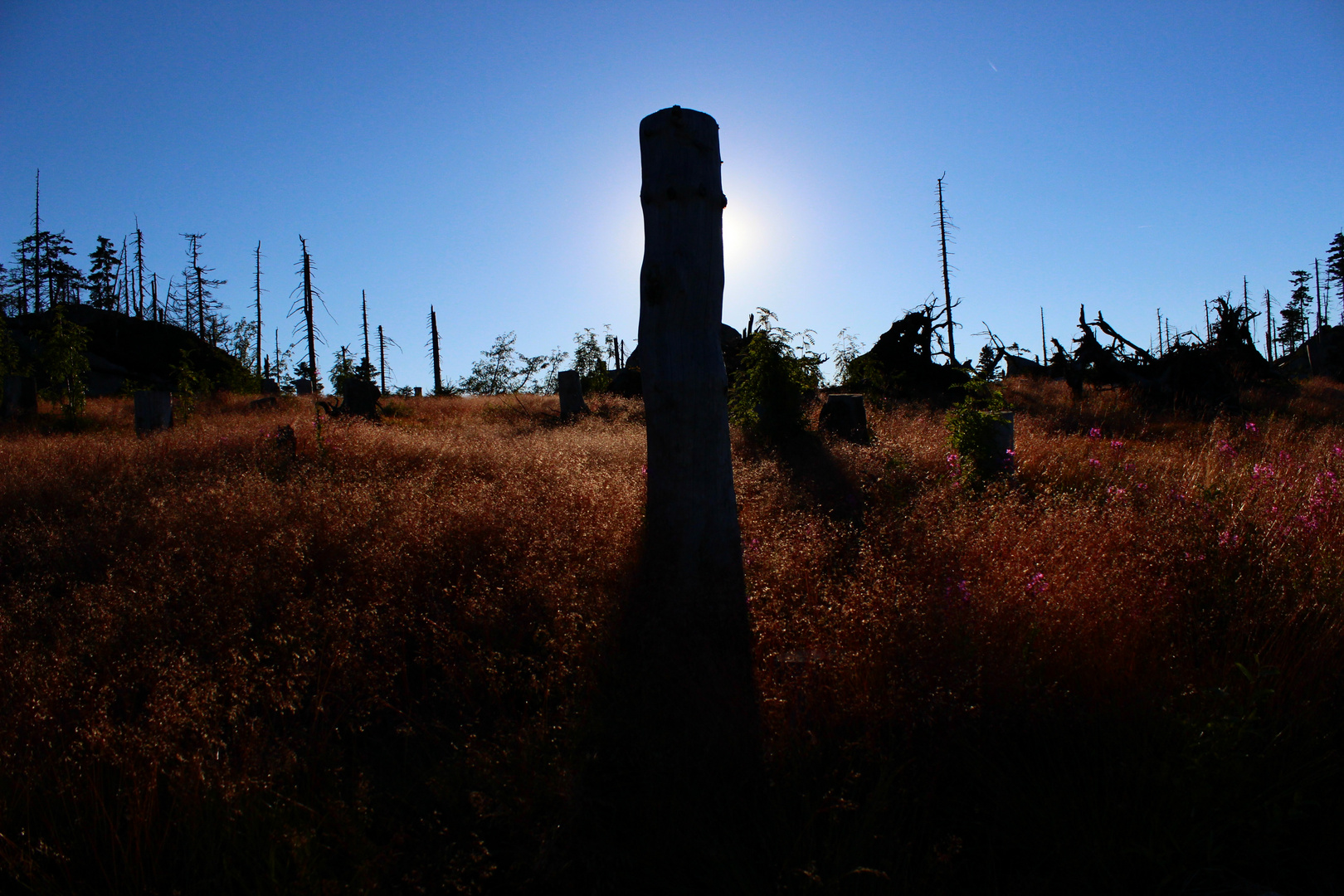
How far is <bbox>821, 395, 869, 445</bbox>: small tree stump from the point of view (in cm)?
907

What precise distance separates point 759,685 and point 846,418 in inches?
277

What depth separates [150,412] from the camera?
32.7 feet

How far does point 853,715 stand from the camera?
7.93 feet

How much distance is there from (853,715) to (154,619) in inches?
132

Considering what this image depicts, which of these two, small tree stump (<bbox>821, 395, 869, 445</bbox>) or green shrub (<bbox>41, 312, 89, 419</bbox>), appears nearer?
small tree stump (<bbox>821, 395, 869, 445</bbox>)

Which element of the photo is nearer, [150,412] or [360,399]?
[150,412]

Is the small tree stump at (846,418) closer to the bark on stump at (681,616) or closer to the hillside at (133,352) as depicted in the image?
the bark on stump at (681,616)

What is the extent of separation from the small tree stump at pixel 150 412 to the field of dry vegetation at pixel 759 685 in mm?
5743

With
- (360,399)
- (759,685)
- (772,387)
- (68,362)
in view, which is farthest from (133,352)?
(759,685)

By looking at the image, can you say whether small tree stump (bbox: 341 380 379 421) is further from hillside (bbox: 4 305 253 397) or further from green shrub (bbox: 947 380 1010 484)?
green shrub (bbox: 947 380 1010 484)

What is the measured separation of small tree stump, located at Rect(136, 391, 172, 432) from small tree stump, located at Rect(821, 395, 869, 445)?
32.9 ft

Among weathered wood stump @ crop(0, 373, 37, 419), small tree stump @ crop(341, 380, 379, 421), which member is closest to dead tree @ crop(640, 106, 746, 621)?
small tree stump @ crop(341, 380, 379, 421)

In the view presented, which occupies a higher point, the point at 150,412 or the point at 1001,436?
the point at 150,412

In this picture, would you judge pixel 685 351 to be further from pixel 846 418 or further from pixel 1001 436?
pixel 846 418
